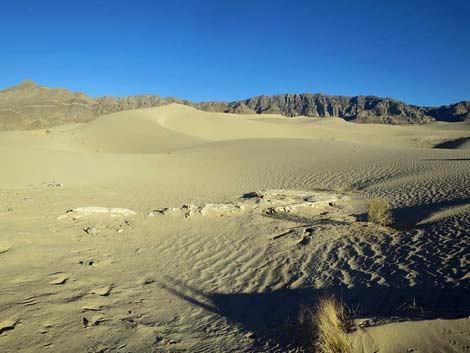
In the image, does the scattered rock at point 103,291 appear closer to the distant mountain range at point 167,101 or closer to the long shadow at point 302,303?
the long shadow at point 302,303

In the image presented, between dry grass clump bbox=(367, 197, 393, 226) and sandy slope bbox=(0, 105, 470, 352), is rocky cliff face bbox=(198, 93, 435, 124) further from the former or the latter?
dry grass clump bbox=(367, 197, 393, 226)

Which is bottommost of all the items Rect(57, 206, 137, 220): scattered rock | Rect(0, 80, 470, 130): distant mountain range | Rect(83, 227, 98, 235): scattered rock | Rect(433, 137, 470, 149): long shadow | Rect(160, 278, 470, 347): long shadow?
Rect(160, 278, 470, 347): long shadow

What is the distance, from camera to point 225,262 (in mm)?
5930

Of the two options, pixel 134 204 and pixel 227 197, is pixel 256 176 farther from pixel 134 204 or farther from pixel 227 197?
pixel 134 204

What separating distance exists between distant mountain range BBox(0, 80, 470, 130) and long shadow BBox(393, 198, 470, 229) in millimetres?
80364

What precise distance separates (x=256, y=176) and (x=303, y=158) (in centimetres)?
412

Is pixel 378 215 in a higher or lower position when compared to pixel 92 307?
higher

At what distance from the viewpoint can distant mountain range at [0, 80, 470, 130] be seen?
279ft

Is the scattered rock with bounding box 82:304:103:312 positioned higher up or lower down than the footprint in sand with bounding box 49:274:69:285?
lower down

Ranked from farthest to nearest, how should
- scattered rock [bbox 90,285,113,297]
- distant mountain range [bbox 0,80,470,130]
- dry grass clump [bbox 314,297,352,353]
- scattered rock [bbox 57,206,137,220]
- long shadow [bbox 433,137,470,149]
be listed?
distant mountain range [bbox 0,80,470,130] → long shadow [bbox 433,137,470,149] → scattered rock [bbox 57,206,137,220] → scattered rock [bbox 90,285,113,297] → dry grass clump [bbox 314,297,352,353]

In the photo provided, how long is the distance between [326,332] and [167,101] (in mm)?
134300

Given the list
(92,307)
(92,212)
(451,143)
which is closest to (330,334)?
(92,307)

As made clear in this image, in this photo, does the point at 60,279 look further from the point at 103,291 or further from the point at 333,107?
the point at 333,107

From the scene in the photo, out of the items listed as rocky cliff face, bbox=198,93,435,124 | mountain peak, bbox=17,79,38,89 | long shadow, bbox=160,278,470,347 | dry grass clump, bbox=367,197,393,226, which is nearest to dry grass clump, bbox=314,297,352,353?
long shadow, bbox=160,278,470,347
